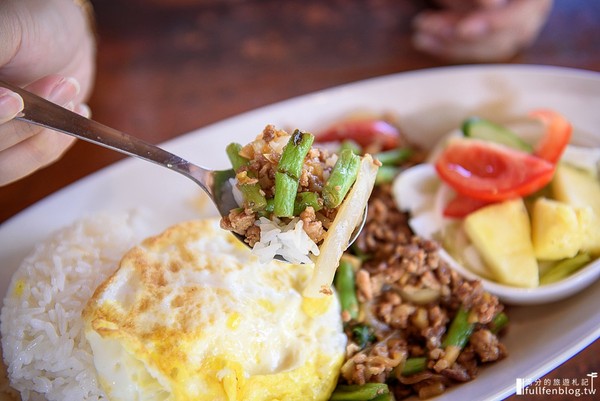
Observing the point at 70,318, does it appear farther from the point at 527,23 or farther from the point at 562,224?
the point at 527,23

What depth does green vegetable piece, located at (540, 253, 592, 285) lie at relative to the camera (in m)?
2.33

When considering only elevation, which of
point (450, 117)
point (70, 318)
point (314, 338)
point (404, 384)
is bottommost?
point (404, 384)

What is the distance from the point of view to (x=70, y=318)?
2.06 metres

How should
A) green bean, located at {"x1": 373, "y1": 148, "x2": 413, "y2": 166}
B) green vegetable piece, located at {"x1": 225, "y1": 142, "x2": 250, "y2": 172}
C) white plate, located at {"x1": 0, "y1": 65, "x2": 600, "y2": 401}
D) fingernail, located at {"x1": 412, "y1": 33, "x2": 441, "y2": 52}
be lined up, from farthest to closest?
fingernail, located at {"x1": 412, "y1": 33, "x2": 441, "y2": 52} → green bean, located at {"x1": 373, "y1": 148, "x2": 413, "y2": 166} → white plate, located at {"x1": 0, "y1": 65, "x2": 600, "y2": 401} → green vegetable piece, located at {"x1": 225, "y1": 142, "x2": 250, "y2": 172}

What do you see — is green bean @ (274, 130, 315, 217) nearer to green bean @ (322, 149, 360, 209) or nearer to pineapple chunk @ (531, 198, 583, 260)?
green bean @ (322, 149, 360, 209)

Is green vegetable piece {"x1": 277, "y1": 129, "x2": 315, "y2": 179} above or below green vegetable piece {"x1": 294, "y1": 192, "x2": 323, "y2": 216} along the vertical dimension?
above

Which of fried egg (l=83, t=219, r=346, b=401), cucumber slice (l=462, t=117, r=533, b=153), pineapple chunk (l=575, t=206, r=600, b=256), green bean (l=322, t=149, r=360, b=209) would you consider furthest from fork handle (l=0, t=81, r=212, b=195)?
pineapple chunk (l=575, t=206, r=600, b=256)

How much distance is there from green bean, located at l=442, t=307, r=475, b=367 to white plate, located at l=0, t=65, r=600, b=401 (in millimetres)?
131

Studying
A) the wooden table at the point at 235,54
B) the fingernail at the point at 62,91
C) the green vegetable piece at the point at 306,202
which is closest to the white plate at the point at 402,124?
the wooden table at the point at 235,54

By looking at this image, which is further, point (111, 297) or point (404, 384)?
→ point (404, 384)

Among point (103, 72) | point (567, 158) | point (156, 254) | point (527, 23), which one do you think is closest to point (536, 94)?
point (567, 158)

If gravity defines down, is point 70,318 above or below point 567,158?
below

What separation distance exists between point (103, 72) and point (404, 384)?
2.73 meters

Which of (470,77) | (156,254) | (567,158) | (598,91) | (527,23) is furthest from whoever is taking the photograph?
(527,23)
